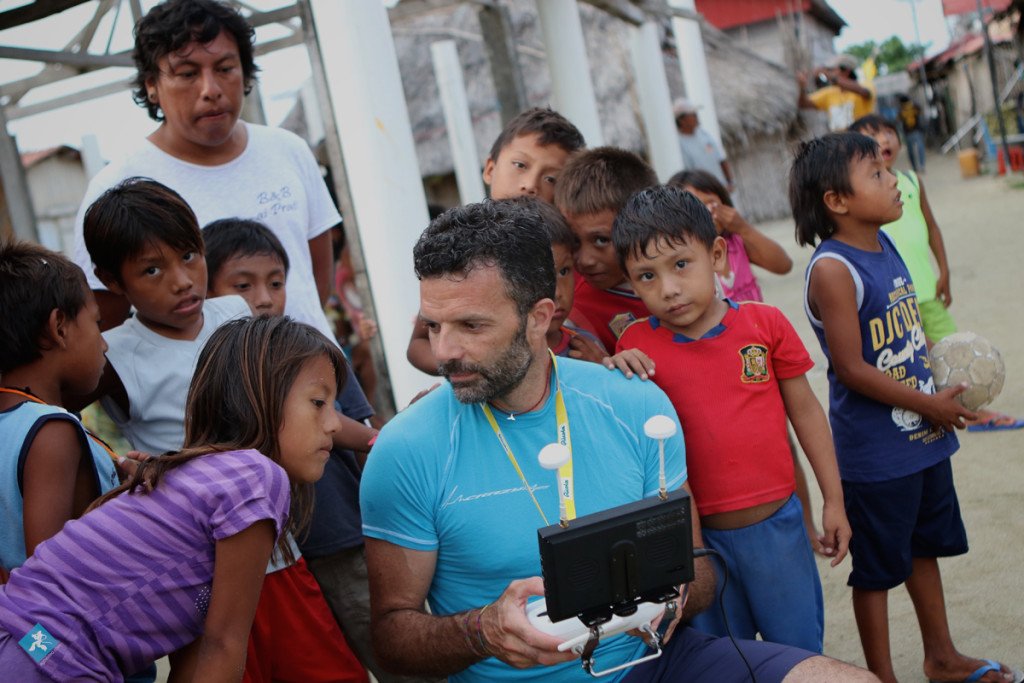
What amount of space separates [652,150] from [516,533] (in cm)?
971

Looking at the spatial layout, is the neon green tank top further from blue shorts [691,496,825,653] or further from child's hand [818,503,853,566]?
blue shorts [691,496,825,653]

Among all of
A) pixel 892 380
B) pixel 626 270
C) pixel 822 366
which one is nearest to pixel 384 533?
pixel 626 270

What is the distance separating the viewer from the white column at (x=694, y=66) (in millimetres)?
13594

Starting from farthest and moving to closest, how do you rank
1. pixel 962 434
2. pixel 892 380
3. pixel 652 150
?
pixel 652 150
pixel 962 434
pixel 892 380

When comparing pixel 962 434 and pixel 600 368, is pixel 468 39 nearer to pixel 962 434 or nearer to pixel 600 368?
pixel 962 434

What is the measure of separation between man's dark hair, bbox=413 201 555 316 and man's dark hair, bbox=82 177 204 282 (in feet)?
2.72

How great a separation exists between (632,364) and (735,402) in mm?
Result: 345

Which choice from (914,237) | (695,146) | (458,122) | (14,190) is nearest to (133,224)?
(914,237)

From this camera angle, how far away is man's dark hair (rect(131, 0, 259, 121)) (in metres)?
3.27

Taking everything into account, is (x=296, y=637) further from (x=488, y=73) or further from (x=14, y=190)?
(x=488, y=73)

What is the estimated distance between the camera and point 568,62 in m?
8.88

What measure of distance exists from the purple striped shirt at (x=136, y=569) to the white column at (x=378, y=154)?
2897mm

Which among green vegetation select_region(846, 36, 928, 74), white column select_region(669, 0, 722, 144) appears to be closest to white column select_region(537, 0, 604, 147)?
white column select_region(669, 0, 722, 144)

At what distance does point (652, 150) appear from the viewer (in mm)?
11469
